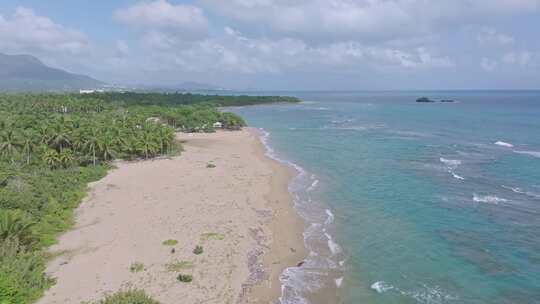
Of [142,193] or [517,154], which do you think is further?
[517,154]

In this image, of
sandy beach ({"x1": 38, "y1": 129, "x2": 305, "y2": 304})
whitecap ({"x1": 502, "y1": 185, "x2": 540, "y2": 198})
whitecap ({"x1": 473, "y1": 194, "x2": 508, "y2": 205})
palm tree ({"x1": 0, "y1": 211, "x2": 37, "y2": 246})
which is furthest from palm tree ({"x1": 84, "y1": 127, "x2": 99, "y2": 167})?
whitecap ({"x1": 502, "y1": 185, "x2": 540, "y2": 198})

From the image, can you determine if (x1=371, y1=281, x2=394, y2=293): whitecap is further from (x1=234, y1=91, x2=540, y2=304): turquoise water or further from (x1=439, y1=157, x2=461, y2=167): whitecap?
(x1=439, y1=157, x2=461, y2=167): whitecap

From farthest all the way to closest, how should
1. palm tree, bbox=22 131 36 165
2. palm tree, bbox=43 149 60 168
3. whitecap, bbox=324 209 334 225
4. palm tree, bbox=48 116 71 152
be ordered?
palm tree, bbox=48 116 71 152 → palm tree, bbox=22 131 36 165 → palm tree, bbox=43 149 60 168 → whitecap, bbox=324 209 334 225

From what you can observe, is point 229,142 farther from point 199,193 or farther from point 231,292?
point 231,292

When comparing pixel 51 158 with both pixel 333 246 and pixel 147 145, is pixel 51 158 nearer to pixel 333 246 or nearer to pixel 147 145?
pixel 147 145

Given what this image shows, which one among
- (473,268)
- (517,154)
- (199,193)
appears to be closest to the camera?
(473,268)

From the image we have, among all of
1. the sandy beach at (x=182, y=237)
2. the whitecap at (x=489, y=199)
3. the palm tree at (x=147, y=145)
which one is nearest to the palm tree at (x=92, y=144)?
the sandy beach at (x=182, y=237)

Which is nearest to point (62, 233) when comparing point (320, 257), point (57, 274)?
point (57, 274)
